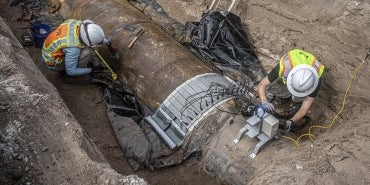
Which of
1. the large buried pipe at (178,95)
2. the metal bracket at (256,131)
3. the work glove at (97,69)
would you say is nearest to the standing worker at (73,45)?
the work glove at (97,69)

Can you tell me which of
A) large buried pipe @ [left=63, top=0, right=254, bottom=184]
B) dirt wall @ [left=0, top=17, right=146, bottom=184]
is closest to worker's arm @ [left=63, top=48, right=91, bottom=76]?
large buried pipe @ [left=63, top=0, right=254, bottom=184]

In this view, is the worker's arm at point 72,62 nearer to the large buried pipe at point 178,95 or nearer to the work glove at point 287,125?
the large buried pipe at point 178,95

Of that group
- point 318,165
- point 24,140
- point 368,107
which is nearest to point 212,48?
point 368,107

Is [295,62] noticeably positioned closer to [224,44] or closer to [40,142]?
[224,44]

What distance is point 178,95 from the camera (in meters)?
4.98

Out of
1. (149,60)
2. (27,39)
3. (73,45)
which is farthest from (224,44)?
(27,39)

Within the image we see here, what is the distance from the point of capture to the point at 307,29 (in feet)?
18.8

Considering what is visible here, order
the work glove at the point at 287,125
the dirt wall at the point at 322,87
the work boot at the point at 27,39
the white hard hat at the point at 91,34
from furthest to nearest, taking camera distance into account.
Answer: the work boot at the point at 27,39, the white hard hat at the point at 91,34, the work glove at the point at 287,125, the dirt wall at the point at 322,87

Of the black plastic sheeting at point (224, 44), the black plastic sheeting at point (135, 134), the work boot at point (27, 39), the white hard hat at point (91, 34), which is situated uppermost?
the black plastic sheeting at point (224, 44)

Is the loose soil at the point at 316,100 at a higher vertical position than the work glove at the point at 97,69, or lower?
higher

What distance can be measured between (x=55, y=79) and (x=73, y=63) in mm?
528

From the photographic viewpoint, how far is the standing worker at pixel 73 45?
547 centimetres

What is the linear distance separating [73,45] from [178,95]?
6.09 ft

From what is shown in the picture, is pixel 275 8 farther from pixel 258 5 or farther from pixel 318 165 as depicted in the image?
pixel 318 165
